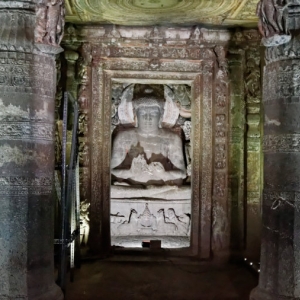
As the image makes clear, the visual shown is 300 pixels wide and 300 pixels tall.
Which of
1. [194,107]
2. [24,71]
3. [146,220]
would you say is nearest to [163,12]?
[194,107]

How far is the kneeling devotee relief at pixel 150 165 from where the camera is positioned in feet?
33.4

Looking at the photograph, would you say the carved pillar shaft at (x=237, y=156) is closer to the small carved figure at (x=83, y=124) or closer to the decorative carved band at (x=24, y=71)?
the small carved figure at (x=83, y=124)

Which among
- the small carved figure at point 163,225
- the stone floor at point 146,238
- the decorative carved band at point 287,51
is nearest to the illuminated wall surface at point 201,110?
the stone floor at point 146,238

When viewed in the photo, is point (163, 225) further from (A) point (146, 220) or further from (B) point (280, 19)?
(B) point (280, 19)

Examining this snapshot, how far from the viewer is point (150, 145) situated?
11383 mm

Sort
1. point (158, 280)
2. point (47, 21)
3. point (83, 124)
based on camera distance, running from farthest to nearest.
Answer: point (83, 124) → point (158, 280) → point (47, 21)

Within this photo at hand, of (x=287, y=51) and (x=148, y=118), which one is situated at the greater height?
(x=287, y=51)

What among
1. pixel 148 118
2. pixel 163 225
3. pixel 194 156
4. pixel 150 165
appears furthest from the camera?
pixel 148 118

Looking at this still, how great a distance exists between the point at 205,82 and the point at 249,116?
1.01 meters

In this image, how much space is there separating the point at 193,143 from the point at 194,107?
0.67 meters

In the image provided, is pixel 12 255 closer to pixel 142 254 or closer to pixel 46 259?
pixel 46 259

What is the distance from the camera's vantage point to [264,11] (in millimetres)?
4617

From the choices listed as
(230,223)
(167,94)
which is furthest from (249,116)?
(167,94)

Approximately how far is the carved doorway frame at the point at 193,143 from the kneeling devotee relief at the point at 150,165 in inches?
99.7
